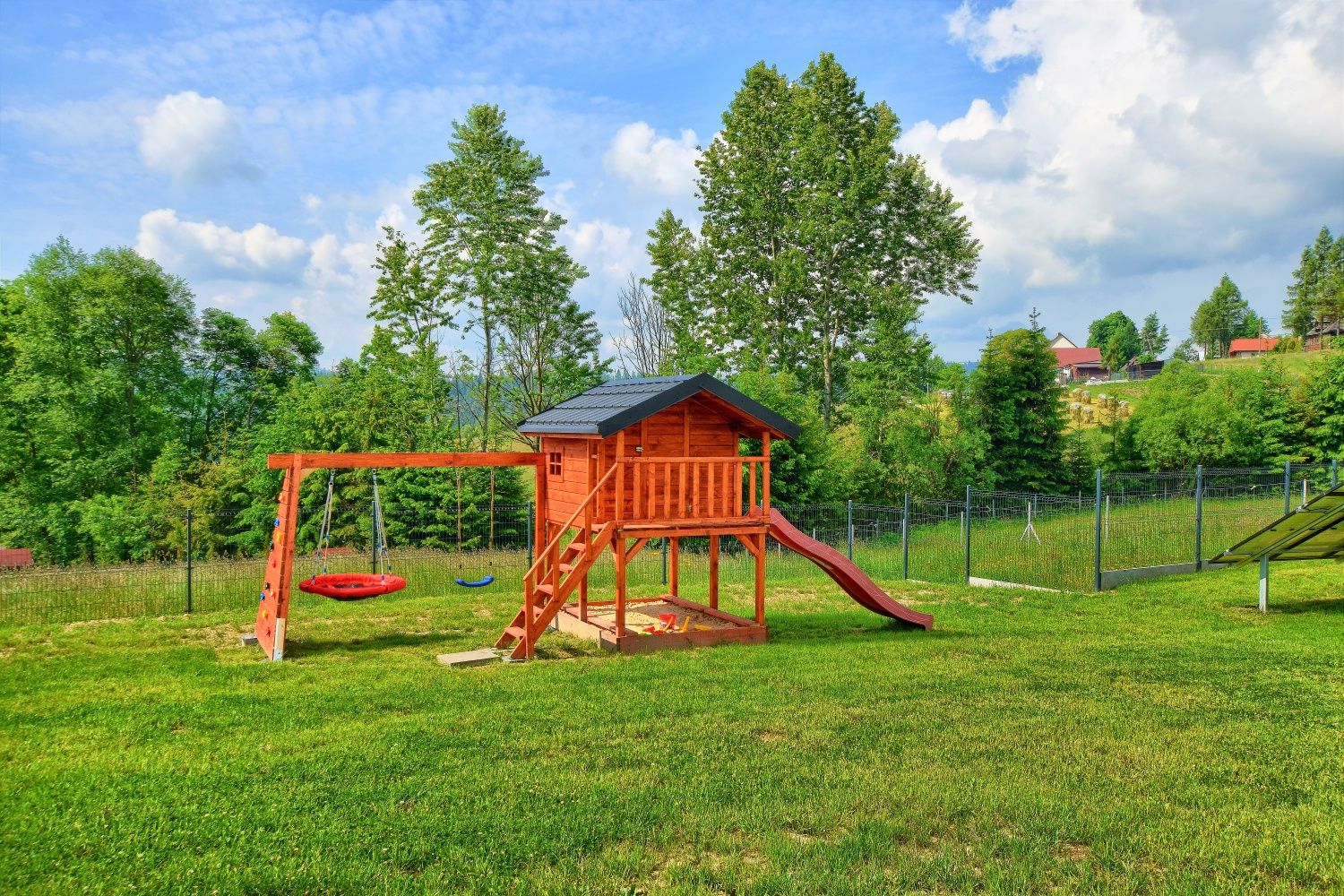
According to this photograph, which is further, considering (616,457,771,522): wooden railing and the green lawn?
(616,457,771,522): wooden railing

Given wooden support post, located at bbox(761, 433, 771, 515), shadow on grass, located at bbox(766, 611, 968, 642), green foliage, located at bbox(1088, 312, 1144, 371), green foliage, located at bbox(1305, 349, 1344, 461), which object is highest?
green foliage, located at bbox(1088, 312, 1144, 371)

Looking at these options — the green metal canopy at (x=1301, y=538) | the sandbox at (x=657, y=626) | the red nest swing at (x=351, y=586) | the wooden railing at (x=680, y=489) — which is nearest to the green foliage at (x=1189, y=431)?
the green metal canopy at (x=1301, y=538)

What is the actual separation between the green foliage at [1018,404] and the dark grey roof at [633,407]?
2311 centimetres

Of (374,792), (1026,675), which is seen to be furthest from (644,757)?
(1026,675)

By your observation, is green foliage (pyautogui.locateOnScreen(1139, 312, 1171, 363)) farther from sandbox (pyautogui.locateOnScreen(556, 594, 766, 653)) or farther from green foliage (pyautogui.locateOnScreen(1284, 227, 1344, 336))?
sandbox (pyautogui.locateOnScreen(556, 594, 766, 653))

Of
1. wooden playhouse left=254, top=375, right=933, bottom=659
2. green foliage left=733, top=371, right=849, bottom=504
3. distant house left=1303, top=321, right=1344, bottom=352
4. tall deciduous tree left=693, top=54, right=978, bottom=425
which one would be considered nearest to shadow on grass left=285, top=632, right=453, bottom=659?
wooden playhouse left=254, top=375, right=933, bottom=659

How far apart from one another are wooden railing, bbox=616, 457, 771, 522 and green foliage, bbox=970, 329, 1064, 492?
76.5 ft

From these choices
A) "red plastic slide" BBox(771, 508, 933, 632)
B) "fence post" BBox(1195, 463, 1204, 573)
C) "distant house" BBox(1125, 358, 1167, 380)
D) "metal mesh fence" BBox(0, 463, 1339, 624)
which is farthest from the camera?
"distant house" BBox(1125, 358, 1167, 380)

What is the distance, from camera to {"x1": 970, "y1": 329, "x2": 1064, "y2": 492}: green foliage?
3331 centimetres

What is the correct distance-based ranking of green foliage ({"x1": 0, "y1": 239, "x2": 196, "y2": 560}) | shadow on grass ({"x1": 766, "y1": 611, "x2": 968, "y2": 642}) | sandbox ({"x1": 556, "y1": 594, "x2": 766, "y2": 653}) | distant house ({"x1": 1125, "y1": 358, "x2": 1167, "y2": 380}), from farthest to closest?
1. distant house ({"x1": 1125, "y1": 358, "x2": 1167, "y2": 380})
2. green foliage ({"x1": 0, "y1": 239, "x2": 196, "y2": 560})
3. shadow on grass ({"x1": 766, "y1": 611, "x2": 968, "y2": 642})
4. sandbox ({"x1": 556, "y1": 594, "x2": 766, "y2": 653})

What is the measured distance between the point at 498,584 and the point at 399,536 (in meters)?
9.78

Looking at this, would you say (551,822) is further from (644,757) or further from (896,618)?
(896,618)

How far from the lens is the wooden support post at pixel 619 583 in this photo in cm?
1141

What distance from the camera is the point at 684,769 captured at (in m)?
6.54
